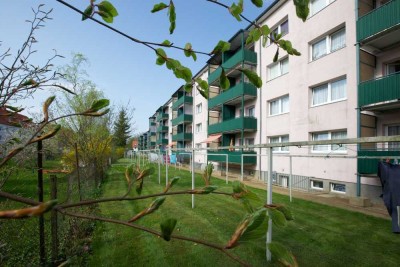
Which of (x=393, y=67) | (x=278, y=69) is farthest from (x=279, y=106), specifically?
(x=393, y=67)

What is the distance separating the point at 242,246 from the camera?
5891 mm

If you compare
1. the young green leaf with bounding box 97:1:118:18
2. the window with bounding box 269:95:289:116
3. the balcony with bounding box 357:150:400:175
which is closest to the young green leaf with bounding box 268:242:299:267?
the young green leaf with bounding box 97:1:118:18

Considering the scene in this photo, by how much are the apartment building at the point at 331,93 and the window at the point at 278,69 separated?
67mm

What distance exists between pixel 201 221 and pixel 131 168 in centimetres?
749

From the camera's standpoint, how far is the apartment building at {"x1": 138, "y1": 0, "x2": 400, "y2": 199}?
421 inches

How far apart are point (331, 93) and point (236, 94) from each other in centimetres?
888

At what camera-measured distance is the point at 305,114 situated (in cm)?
1478

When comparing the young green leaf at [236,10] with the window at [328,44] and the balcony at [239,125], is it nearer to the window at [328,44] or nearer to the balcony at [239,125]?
the window at [328,44]

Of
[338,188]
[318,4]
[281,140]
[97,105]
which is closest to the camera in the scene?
[97,105]

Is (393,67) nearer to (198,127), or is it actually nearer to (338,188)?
(338,188)

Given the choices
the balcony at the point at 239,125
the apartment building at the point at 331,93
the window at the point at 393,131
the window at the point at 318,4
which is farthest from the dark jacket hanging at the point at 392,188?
the balcony at the point at 239,125

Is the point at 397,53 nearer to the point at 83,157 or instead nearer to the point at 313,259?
the point at 313,259

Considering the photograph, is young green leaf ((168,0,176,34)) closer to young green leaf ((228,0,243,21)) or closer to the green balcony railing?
young green leaf ((228,0,243,21))

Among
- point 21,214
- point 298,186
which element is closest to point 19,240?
point 21,214
